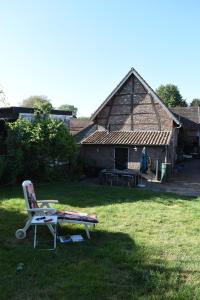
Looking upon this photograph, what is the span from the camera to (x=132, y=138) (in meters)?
20.8

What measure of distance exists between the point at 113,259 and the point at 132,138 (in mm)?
14907

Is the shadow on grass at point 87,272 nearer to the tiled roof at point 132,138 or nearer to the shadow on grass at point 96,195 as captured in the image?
the shadow on grass at point 96,195

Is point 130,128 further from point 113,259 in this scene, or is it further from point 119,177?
point 113,259

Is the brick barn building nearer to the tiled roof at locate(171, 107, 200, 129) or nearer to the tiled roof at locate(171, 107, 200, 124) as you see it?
the tiled roof at locate(171, 107, 200, 129)

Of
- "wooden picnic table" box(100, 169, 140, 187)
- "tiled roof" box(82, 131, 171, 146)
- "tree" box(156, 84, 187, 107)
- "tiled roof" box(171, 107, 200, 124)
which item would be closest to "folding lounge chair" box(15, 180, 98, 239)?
"wooden picnic table" box(100, 169, 140, 187)

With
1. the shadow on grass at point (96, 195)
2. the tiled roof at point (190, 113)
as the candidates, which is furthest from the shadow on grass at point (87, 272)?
the tiled roof at point (190, 113)

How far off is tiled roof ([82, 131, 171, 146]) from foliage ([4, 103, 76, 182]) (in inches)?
170

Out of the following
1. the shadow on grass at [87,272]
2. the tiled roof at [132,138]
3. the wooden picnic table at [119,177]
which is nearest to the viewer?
the shadow on grass at [87,272]

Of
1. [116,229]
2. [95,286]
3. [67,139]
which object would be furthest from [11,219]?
[67,139]

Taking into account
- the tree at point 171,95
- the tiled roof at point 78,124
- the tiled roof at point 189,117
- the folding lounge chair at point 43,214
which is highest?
the tree at point 171,95

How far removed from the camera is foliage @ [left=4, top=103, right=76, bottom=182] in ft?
49.6

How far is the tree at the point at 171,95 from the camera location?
65.6 m

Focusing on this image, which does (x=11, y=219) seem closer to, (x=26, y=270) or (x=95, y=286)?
(x=26, y=270)

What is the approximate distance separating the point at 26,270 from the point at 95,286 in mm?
1326
